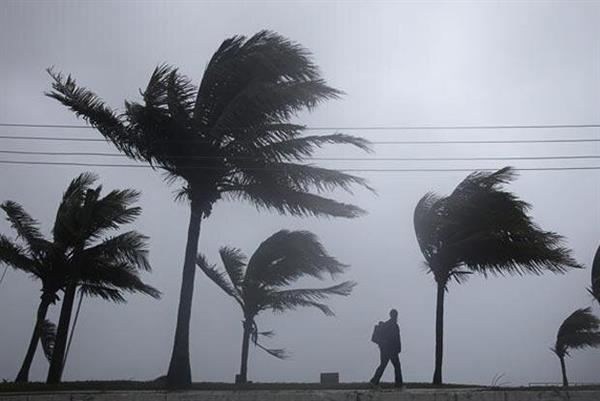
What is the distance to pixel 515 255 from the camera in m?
15.7

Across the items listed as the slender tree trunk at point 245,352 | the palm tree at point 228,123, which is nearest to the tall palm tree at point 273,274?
the slender tree trunk at point 245,352

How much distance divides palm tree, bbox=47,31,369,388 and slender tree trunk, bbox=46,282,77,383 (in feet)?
14.6

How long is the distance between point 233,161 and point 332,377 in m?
5.41

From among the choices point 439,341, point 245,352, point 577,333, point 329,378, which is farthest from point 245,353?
point 577,333

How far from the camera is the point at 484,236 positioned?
15.7m

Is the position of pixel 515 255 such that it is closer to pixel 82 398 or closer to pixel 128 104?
pixel 128 104

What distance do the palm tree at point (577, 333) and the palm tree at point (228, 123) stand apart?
12.2 m

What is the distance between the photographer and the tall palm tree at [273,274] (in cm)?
1925

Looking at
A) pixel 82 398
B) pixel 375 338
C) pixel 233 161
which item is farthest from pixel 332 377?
pixel 82 398

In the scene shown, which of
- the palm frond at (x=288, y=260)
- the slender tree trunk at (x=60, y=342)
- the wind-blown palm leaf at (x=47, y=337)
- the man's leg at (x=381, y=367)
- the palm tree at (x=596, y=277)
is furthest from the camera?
the wind-blown palm leaf at (x=47, y=337)

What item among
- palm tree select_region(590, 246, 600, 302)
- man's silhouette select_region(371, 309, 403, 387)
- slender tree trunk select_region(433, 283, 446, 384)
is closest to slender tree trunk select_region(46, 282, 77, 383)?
man's silhouette select_region(371, 309, 403, 387)

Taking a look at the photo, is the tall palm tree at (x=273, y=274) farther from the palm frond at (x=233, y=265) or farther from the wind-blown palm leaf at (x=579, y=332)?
the wind-blown palm leaf at (x=579, y=332)

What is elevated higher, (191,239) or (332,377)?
(191,239)

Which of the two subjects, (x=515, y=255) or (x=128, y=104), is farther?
(x=515, y=255)
